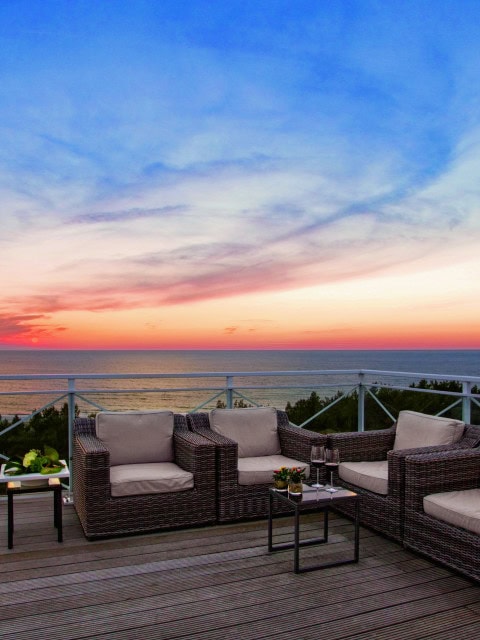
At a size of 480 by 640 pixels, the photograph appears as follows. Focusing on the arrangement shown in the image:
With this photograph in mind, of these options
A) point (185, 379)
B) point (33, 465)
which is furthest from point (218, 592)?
point (185, 379)

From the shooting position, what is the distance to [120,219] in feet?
23.4

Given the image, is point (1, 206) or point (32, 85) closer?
point (32, 85)

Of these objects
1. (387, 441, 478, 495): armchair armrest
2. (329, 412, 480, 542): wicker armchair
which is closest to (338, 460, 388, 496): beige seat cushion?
(329, 412, 480, 542): wicker armchair

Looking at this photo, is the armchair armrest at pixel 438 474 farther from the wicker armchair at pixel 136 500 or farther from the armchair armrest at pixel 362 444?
the wicker armchair at pixel 136 500

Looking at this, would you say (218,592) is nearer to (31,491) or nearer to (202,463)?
(202,463)

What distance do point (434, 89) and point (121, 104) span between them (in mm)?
3352

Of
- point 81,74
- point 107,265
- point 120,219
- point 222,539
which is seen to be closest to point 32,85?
point 81,74

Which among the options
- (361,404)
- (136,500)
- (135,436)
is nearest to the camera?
(136,500)

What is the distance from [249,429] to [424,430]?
4.67ft

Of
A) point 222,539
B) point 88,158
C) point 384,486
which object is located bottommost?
point 222,539

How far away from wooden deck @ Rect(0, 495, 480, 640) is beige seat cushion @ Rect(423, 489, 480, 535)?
30cm

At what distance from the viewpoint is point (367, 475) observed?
3879 mm

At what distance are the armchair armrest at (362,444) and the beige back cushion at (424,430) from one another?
0.29 feet

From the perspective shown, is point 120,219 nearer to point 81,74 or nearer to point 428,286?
point 81,74
